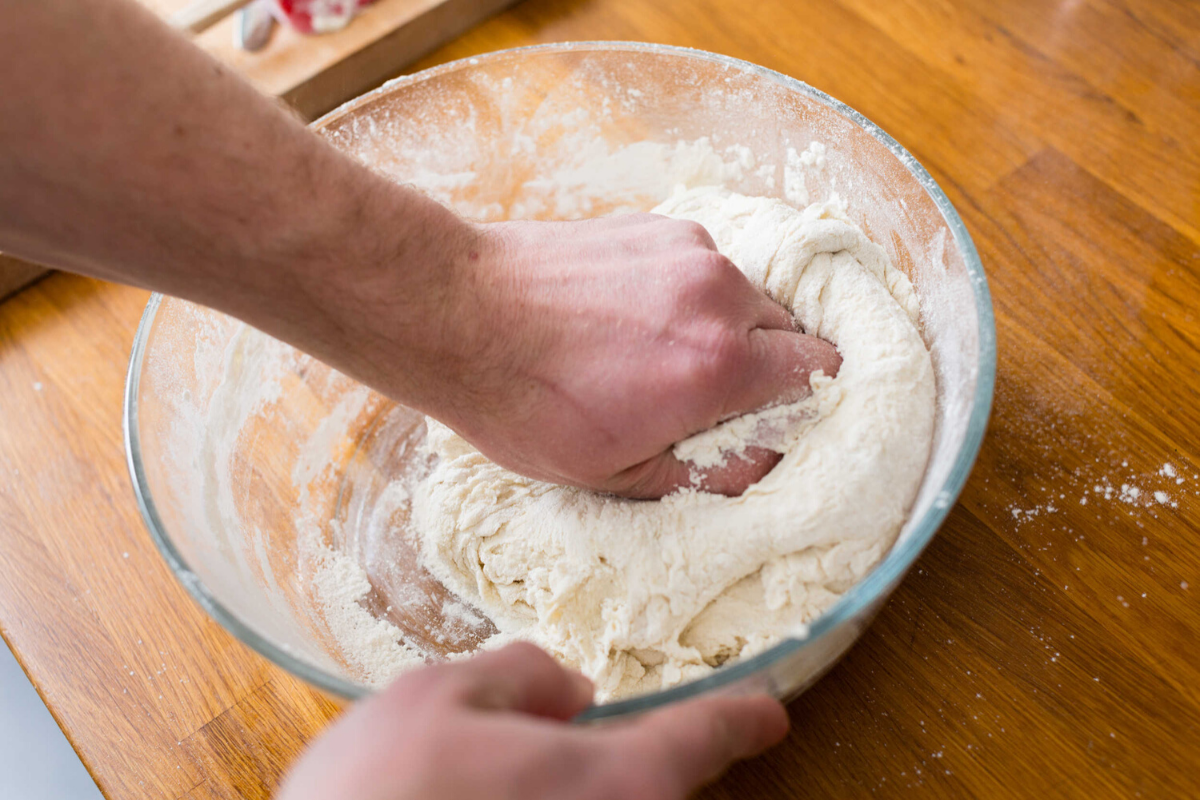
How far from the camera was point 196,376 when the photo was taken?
822mm

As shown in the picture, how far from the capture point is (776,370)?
69 centimetres

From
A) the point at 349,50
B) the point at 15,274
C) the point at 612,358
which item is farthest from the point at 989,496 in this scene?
the point at 15,274

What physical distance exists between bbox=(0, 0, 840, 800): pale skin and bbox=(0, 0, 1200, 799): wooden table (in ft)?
0.70

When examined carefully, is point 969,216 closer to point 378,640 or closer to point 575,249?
point 575,249

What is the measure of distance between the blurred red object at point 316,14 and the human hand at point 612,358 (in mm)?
637

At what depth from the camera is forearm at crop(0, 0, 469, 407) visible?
18.8 inches

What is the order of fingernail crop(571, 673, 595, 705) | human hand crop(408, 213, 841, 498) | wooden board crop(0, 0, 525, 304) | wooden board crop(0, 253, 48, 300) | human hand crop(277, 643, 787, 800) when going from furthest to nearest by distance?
wooden board crop(0, 0, 525, 304) < wooden board crop(0, 253, 48, 300) < human hand crop(408, 213, 841, 498) < fingernail crop(571, 673, 595, 705) < human hand crop(277, 643, 787, 800)

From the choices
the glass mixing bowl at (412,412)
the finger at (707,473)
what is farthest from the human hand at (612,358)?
the glass mixing bowl at (412,412)

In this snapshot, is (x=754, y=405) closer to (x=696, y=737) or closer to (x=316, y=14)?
(x=696, y=737)

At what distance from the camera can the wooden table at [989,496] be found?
665mm

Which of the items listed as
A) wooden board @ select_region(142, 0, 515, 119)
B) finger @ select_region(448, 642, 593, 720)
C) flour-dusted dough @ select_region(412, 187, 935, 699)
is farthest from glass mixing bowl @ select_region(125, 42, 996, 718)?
wooden board @ select_region(142, 0, 515, 119)

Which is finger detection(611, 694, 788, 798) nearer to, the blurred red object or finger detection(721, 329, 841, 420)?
finger detection(721, 329, 841, 420)

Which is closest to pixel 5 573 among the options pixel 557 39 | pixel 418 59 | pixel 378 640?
pixel 378 640

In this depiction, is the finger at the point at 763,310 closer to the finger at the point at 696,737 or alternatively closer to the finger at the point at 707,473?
the finger at the point at 707,473
